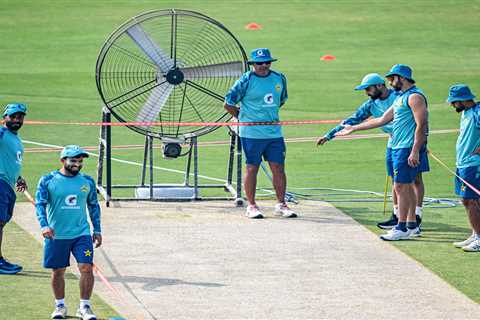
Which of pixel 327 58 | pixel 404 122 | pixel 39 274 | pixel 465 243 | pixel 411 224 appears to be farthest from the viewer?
pixel 327 58

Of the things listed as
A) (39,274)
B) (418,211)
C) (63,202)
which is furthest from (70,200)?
(418,211)

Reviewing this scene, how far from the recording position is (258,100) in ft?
51.7

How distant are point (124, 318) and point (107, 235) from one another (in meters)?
3.54

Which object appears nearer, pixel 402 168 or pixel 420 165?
pixel 402 168

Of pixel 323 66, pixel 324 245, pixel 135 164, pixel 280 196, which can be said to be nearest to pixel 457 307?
pixel 324 245

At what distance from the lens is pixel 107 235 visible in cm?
1465

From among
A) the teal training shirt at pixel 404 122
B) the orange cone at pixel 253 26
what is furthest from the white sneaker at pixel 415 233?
the orange cone at pixel 253 26

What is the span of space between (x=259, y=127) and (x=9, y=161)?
12.6 feet

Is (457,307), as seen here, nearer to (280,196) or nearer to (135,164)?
(280,196)

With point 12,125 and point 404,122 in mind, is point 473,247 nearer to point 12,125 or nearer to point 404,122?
point 404,122

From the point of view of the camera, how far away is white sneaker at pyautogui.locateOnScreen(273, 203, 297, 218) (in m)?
15.8

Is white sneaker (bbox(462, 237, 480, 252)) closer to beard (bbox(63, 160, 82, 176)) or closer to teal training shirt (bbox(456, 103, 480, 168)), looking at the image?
teal training shirt (bbox(456, 103, 480, 168))

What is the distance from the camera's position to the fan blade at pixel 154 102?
647 inches

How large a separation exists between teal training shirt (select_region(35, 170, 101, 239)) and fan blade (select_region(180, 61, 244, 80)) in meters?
5.45
